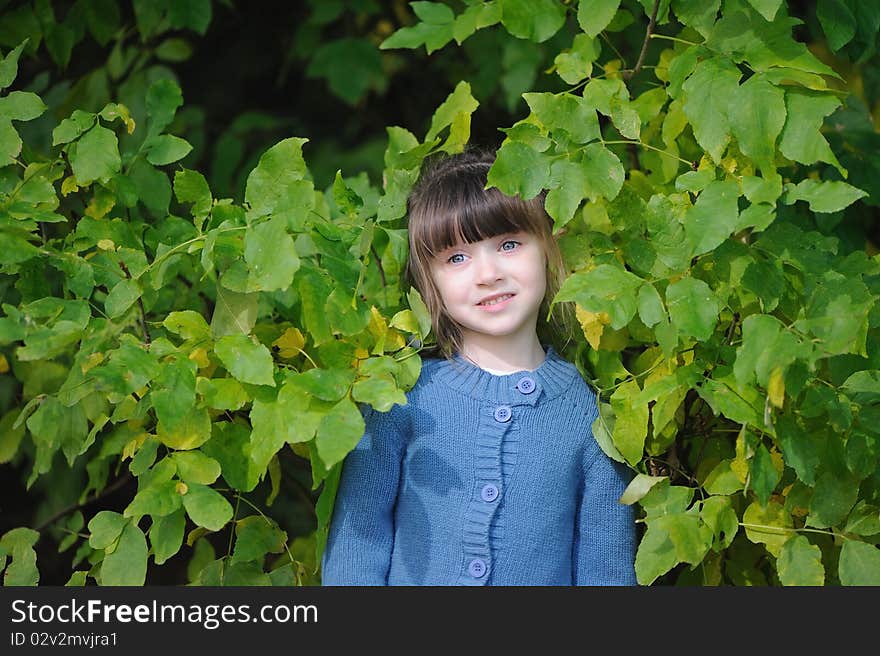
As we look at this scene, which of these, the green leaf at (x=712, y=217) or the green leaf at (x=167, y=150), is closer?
the green leaf at (x=712, y=217)

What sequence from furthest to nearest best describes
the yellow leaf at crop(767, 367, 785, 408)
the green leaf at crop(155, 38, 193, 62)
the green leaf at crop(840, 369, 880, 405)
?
1. the green leaf at crop(155, 38, 193, 62)
2. the green leaf at crop(840, 369, 880, 405)
3. the yellow leaf at crop(767, 367, 785, 408)

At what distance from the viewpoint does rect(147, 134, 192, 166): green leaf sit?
59.9 inches

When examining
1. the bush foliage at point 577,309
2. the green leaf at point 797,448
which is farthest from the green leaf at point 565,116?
the green leaf at point 797,448

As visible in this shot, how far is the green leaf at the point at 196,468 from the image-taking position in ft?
4.25

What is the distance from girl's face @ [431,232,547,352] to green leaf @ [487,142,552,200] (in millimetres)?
153

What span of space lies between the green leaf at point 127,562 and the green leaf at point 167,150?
1.80 feet

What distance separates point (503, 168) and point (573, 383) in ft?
1.12

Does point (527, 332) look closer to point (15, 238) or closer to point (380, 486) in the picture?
point (380, 486)

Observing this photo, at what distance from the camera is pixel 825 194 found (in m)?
1.21

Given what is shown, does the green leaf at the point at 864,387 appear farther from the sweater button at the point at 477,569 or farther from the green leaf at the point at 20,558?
the green leaf at the point at 20,558

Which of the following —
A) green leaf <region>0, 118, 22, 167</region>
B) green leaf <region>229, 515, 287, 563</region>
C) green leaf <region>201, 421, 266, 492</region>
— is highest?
green leaf <region>0, 118, 22, 167</region>

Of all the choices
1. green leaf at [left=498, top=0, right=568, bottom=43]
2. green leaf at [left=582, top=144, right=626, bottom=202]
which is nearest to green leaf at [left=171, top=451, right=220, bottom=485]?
green leaf at [left=582, top=144, right=626, bottom=202]

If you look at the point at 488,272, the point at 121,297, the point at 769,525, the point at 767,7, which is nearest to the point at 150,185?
the point at 121,297

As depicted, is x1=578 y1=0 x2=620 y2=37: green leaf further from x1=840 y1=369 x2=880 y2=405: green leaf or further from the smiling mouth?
x1=840 y1=369 x2=880 y2=405: green leaf
